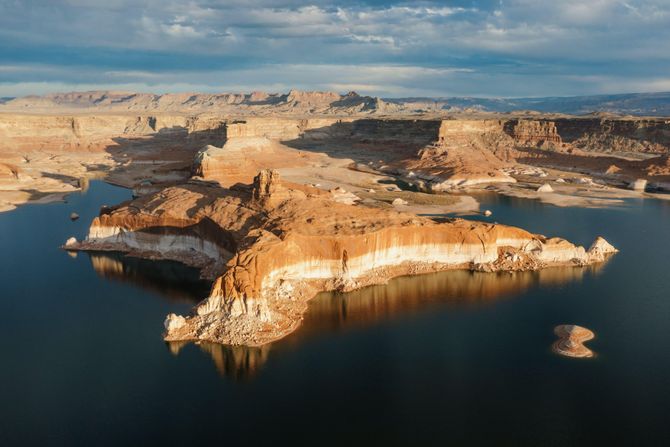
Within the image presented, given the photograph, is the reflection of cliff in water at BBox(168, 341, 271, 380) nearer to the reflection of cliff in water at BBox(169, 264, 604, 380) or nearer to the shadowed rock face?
the reflection of cliff in water at BBox(169, 264, 604, 380)

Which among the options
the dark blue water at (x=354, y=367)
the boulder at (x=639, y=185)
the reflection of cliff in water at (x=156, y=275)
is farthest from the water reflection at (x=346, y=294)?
the boulder at (x=639, y=185)

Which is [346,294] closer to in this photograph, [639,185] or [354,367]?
[354,367]

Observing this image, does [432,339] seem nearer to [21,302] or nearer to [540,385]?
[540,385]

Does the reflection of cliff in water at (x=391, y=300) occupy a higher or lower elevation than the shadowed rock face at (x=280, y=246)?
lower

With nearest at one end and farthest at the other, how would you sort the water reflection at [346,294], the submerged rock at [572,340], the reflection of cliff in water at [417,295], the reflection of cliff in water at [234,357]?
1. the reflection of cliff in water at [234,357]
2. the water reflection at [346,294]
3. the submerged rock at [572,340]
4. the reflection of cliff in water at [417,295]

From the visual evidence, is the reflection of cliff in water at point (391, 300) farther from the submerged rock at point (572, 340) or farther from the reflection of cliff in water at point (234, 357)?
the submerged rock at point (572, 340)

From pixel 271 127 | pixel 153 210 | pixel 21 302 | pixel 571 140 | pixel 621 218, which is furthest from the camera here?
pixel 271 127

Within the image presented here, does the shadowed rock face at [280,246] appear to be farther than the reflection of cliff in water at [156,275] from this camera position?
No

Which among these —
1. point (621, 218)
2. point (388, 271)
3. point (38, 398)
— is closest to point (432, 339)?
point (388, 271)
